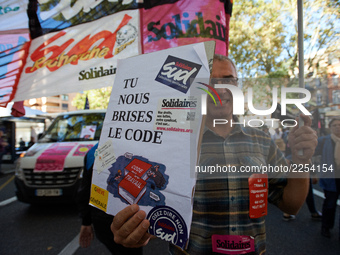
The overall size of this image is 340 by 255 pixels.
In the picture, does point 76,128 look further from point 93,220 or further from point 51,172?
point 93,220

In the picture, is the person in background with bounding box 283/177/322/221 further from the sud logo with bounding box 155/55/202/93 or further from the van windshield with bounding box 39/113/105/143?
the sud logo with bounding box 155/55/202/93

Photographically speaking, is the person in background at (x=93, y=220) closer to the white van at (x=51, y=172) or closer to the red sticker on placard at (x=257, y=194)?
the red sticker on placard at (x=257, y=194)

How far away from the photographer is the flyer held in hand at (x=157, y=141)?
847 mm

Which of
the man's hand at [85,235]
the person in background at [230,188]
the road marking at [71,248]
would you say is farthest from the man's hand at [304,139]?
the road marking at [71,248]

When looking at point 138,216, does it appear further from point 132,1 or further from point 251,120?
point 132,1

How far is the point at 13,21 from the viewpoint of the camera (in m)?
1.93

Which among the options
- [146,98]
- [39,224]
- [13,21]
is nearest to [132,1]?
[13,21]

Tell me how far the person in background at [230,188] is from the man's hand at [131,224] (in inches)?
6.5

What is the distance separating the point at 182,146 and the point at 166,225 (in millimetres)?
301

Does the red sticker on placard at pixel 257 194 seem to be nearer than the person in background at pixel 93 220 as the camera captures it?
Yes

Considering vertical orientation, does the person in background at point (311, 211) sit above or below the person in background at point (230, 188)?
below

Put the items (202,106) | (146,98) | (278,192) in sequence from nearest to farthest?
(202,106), (146,98), (278,192)

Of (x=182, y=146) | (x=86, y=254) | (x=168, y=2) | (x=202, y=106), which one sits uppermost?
(x=168, y=2)

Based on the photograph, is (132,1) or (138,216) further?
(132,1)
